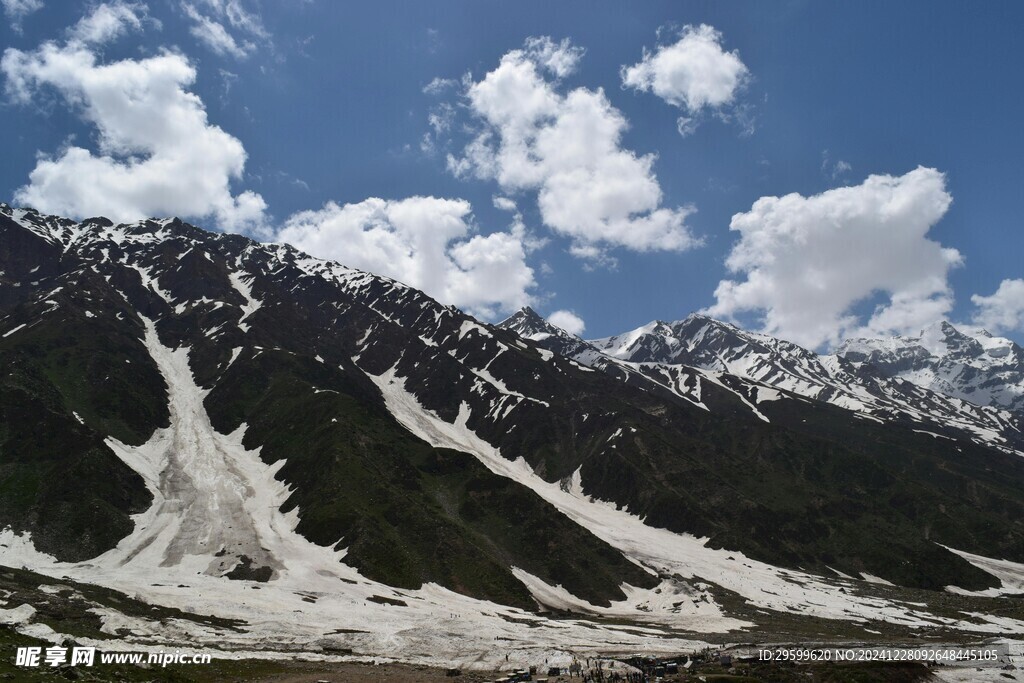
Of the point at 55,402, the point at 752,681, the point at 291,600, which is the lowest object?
the point at 291,600

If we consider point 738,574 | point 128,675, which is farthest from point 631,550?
point 128,675

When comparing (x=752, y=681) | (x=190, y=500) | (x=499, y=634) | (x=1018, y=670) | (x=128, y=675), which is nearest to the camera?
(x=128, y=675)

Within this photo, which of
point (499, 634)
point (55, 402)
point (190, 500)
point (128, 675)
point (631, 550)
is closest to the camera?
point (128, 675)

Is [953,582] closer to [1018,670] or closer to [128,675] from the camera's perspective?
[1018,670]

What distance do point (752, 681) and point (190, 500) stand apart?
14695cm

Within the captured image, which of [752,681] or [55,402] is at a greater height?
[55,402]

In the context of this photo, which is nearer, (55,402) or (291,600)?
Answer: (291,600)

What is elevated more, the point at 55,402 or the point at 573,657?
the point at 55,402

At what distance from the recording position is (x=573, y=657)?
82875mm

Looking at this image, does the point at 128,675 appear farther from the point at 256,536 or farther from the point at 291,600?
the point at 256,536

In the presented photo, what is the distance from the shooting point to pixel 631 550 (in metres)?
182

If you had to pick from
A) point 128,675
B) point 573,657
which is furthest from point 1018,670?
point 128,675

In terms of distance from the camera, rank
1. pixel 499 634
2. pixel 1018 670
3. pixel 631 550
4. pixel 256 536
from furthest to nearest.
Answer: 1. pixel 631 550
2. pixel 256 536
3. pixel 499 634
4. pixel 1018 670

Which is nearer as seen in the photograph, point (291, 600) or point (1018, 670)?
point (1018, 670)
